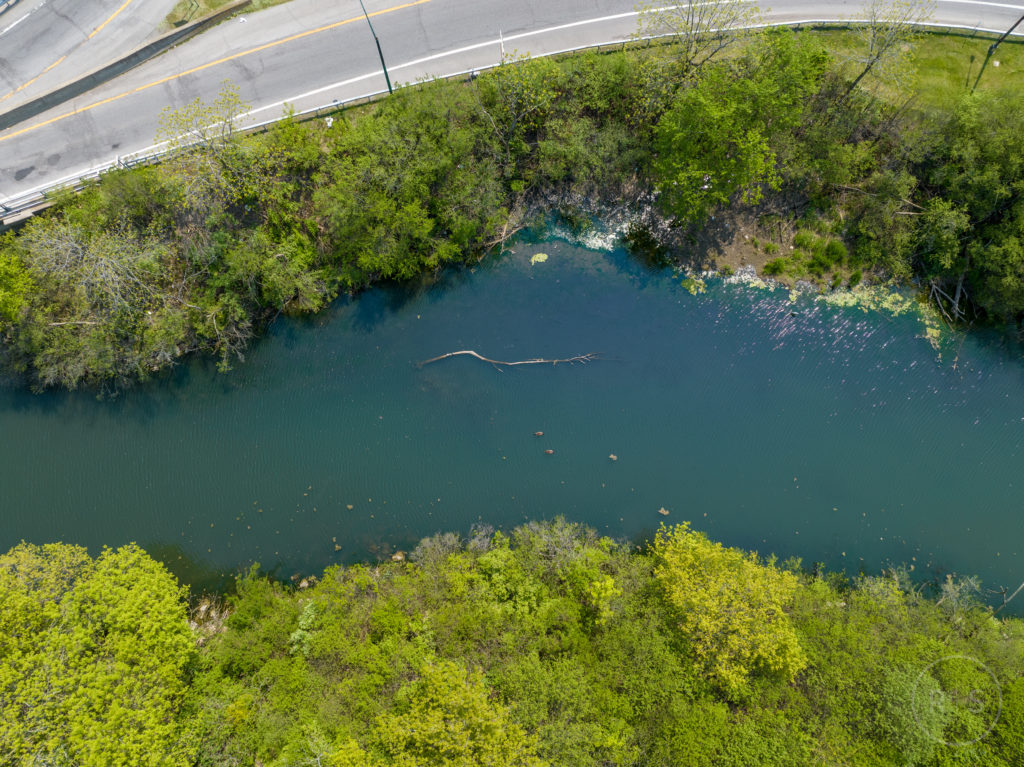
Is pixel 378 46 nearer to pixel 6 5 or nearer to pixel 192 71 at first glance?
pixel 192 71

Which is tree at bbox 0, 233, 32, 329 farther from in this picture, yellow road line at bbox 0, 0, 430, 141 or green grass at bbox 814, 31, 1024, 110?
green grass at bbox 814, 31, 1024, 110

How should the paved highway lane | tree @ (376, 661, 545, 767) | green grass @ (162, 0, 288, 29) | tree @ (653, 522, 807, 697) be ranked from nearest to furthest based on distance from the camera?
tree @ (376, 661, 545, 767) → tree @ (653, 522, 807, 697) → the paved highway lane → green grass @ (162, 0, 288, 29)

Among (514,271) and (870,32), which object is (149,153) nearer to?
(514,271)

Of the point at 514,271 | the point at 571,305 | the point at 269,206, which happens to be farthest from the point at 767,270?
the point at 269,206

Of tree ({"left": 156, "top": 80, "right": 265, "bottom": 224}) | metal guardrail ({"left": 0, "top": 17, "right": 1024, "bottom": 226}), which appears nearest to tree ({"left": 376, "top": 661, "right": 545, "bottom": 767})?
tree ({"left": 156, "top": 80, "right": 265, "bottom": 224})

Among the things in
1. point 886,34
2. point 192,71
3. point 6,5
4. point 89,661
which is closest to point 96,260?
point 192,71

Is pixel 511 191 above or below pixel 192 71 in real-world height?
below

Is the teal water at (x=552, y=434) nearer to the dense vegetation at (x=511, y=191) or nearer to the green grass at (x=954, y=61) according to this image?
the dense vegetation at (x=511, y=191)
